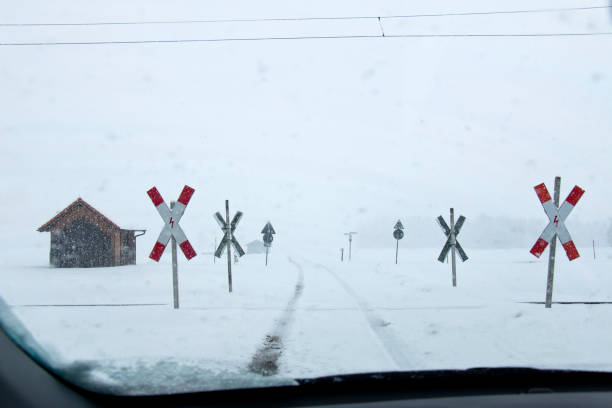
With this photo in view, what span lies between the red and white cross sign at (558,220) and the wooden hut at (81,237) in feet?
91.9

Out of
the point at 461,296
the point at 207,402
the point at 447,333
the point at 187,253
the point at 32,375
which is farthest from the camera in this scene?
the point at 461,296

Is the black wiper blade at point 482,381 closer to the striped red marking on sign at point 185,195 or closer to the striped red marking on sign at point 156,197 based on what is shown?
the striped red marking on sign at point 185,195

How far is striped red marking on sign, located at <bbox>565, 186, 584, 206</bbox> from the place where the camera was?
8.97 m

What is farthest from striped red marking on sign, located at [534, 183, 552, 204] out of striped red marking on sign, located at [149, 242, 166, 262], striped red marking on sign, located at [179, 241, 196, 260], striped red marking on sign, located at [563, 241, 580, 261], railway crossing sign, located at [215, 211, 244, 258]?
railway crossing sign, located at [215, 211, 244, 258]

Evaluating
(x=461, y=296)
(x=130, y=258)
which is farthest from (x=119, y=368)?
(x=130, y=258)

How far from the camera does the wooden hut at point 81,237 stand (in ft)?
101

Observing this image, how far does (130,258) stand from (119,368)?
33736mm

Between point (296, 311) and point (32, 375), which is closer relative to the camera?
point (32, 375)

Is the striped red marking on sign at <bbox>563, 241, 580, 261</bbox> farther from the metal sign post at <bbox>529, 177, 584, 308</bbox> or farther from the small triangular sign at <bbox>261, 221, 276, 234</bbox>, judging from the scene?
the small triangular sign at <bbox>261, 221, 276, 234</bbox>

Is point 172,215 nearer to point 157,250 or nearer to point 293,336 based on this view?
point 157,250

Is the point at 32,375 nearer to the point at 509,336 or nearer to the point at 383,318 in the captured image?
the point at 509,336

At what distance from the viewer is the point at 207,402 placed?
2812 mm

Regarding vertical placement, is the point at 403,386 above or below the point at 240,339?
above

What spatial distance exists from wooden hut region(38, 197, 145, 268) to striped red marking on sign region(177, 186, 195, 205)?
24.2 meters
